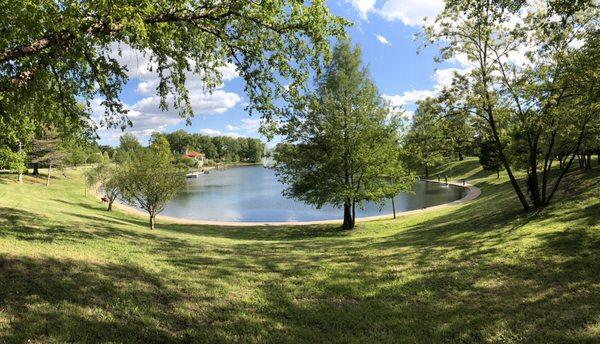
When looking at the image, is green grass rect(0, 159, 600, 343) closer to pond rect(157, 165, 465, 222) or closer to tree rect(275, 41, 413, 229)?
tree rect(275, 41, 413, 229)

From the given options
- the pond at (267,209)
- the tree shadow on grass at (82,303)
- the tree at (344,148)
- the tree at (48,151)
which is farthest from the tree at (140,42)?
the tree at (48,151)

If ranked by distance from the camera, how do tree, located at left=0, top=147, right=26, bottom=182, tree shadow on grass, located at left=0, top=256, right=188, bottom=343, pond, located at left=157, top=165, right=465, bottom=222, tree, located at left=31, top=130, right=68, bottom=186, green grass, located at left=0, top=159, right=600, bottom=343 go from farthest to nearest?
tree, located at left=31, top=130, right=68, bottom=186 < pond, located at left=157, top=165, right=465, bottom=222 < tree, located at left=0, top=147, right=26, bottom=182 < green grass, located at left=0, top=159, right=600, bottom=343 < tree shadow on grass, located at left=0, top=256, right=188, bottom=343

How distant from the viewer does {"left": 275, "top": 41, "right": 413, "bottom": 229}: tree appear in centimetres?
2147

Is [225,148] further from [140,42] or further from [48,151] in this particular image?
[140,42]

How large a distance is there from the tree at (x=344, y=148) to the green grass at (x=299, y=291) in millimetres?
10242

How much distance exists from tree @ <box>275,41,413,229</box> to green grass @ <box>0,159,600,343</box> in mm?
10242

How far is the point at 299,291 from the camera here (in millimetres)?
7555

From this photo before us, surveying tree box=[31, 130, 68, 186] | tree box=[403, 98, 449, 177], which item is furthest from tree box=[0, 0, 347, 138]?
tree box=[31, 130, 68, 186]

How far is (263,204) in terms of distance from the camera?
1683 inches

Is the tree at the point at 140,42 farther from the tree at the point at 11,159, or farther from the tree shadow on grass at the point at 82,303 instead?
the tree at the point at 11,159

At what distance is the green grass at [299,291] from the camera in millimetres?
5469

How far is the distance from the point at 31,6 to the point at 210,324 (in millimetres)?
5289

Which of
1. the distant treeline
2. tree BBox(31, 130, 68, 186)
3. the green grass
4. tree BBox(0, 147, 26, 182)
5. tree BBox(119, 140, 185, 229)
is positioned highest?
the distant treeline

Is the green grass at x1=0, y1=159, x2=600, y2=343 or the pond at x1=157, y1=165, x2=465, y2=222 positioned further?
the pond at x1=157, y1=165, x2=465, y2=222
